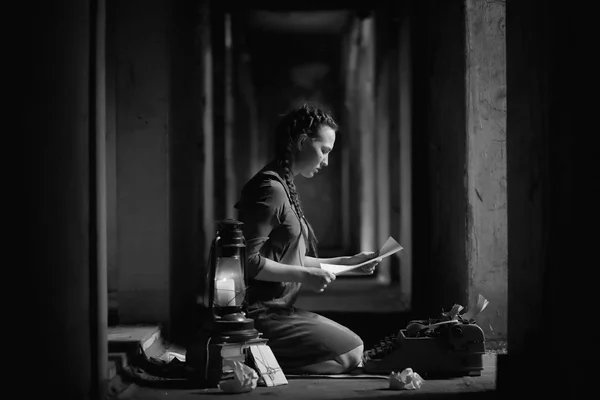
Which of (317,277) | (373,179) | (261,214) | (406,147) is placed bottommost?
(317,277)

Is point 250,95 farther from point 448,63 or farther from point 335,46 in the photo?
point 448,63

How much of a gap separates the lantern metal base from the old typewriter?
89 centimetres

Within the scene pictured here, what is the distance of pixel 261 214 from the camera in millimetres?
4664

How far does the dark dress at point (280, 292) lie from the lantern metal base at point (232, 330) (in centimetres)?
30

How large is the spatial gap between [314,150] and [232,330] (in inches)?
46.0

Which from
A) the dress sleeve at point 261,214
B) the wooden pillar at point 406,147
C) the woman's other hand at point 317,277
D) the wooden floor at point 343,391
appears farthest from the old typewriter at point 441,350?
the wooden pillar at point 406,147

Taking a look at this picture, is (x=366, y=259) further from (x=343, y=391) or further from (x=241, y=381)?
(x=241, y=381)

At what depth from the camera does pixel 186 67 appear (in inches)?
289

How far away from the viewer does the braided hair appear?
488cm

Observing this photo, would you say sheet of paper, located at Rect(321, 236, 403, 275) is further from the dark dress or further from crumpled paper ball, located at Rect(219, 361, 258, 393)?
crumpled paper ball, located at Rect(219, 361, 258, 393)
